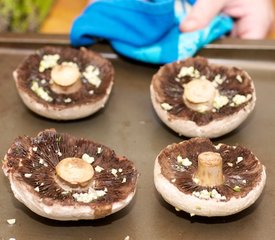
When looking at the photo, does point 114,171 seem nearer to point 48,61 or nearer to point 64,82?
point 64,82

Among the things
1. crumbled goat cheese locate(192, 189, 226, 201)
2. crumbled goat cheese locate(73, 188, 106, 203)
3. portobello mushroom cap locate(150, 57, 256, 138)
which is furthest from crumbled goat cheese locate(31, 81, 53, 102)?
crumbled goat cheese locate(192, 189, 226, 201)

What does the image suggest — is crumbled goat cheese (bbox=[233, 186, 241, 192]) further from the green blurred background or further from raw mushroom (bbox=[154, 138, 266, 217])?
the green blurred background

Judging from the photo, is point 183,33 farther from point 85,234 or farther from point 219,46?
point 85,234

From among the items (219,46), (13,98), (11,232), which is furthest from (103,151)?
(219,46)

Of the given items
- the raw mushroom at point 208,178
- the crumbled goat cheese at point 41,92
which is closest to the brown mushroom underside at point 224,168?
the raw mushroom at point 208,178

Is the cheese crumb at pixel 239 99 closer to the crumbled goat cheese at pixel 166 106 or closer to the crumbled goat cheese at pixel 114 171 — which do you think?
the crumbled goat cheese at pixel 166 106

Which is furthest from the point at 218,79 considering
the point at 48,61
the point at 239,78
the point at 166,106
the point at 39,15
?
the point at 39,15
